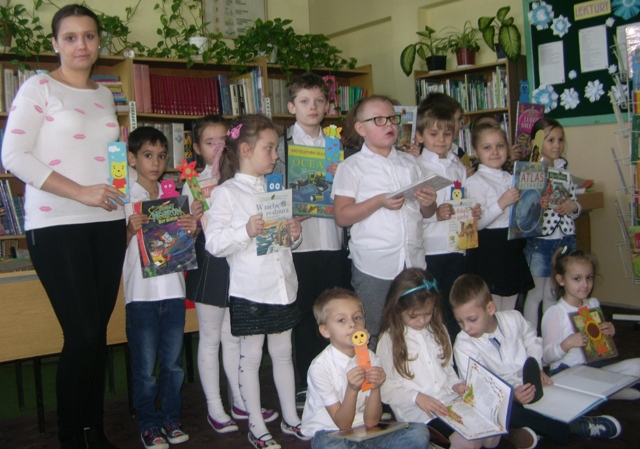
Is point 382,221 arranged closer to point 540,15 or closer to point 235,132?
point 235,132

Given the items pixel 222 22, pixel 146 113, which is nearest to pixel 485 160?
pixel 146 113

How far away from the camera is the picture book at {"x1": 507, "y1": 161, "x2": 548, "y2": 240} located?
122 inches

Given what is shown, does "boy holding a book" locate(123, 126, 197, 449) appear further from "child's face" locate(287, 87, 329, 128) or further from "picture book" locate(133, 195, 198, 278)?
"child's face" locate(287, 87, 329, 128)

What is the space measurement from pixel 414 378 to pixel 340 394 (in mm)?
373

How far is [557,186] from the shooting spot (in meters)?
3.35

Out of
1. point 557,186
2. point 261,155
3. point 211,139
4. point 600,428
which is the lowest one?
point 600,428

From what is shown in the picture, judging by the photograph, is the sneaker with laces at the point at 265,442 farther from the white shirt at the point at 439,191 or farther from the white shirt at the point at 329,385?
the white shirt at the point at 439,191

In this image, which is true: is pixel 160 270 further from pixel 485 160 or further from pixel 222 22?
pixel 222 22

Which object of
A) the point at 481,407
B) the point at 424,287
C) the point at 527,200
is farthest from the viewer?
the point at 527,200

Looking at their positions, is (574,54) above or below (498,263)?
above

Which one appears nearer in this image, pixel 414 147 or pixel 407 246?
pixel 407 246

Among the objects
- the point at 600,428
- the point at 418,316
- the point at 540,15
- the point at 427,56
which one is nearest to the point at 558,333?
the point at 600,428

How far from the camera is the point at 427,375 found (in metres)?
2.41

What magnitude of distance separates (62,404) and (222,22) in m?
4.59
